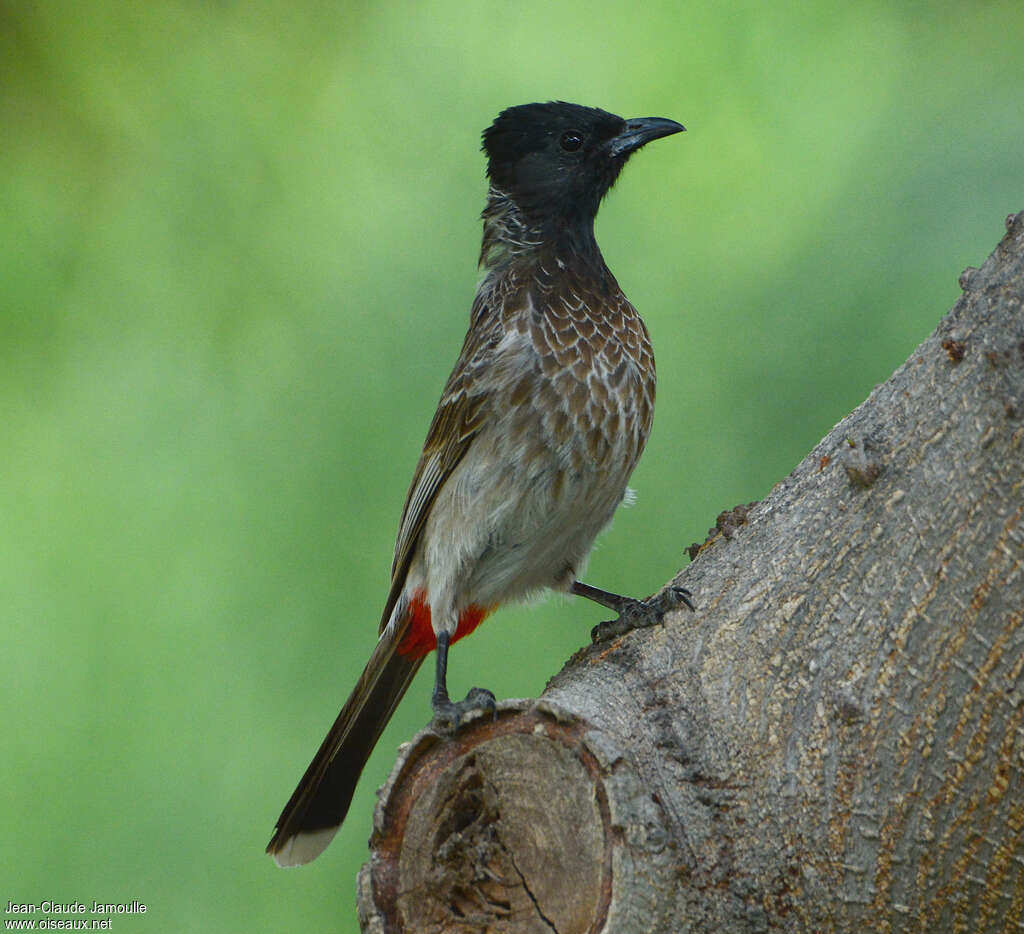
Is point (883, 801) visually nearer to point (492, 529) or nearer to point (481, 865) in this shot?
point (481, 865)

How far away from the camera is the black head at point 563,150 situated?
3.50 m

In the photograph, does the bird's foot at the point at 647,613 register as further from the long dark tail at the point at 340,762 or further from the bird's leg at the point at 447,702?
the long dark tail at the point at 340,762

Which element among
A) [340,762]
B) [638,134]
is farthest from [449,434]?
[638,134]

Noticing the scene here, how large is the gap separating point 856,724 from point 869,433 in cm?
44

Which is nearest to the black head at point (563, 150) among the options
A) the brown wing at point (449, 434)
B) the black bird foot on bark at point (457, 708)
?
the brown wing at point (449, 434)

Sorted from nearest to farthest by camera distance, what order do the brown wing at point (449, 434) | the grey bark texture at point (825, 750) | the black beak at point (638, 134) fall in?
the grey bark texture at point (825, 750)
the brown wing at point (449, 434)
the black beak at point (638, 134)

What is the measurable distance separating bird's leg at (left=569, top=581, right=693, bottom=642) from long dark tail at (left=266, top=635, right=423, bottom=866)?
65 cm

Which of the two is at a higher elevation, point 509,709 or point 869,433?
point 869,433

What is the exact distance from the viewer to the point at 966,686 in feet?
4.95

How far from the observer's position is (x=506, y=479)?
2922 mm

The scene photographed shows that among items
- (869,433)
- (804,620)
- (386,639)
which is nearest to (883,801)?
(804,620)

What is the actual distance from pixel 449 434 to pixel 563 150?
3.46 feet

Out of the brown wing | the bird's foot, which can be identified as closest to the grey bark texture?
the bird's foot

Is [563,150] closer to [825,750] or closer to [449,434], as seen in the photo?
[449,434]
